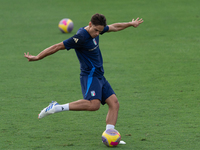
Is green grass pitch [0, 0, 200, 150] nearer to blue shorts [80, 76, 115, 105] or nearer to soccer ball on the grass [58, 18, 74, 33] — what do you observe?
soccer ball on the grass [58, 18, 74, 33]

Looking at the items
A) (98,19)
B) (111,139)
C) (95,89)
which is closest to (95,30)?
(98,19)

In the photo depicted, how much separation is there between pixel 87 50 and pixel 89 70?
348 mm

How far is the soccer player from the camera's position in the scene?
563cm

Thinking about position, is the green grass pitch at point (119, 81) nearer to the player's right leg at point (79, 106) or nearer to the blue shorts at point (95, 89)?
the player's right leg at point (79, 106)

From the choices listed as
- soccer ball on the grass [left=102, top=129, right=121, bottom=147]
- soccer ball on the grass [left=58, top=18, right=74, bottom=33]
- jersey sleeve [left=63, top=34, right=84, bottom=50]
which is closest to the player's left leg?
soccer ball on the grass [left=102, top=129, right=121, bottom=147]

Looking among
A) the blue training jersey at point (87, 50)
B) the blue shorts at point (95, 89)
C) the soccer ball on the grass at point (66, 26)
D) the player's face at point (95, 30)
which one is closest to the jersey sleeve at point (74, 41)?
the blue training jersey at point (87, 50)

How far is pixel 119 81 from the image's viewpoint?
31.4 ft

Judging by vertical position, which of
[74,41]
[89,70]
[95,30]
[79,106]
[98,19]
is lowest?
[79,106]

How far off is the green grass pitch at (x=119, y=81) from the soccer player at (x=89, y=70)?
1.86 ft

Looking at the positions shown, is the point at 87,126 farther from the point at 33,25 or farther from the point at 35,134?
the point at 33,25

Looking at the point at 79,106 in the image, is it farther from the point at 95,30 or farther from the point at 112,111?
the point at 95,30

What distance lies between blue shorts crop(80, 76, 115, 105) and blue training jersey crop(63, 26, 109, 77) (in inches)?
3.8

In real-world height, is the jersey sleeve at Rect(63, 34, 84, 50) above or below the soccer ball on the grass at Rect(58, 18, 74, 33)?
above

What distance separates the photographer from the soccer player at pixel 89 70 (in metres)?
5.63
